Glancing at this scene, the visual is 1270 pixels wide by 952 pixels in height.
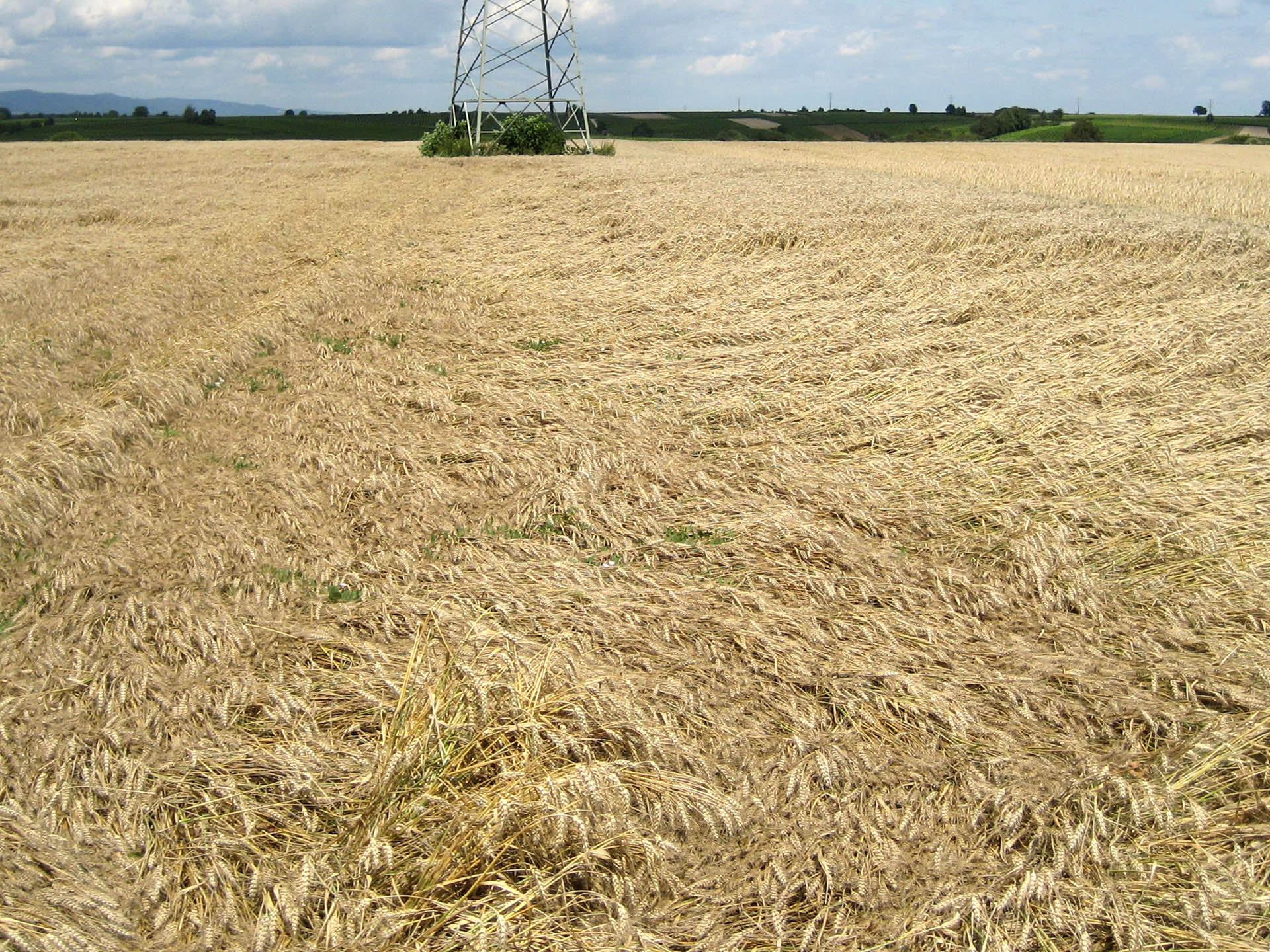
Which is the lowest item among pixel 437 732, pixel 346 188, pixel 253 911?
pixel 253 911

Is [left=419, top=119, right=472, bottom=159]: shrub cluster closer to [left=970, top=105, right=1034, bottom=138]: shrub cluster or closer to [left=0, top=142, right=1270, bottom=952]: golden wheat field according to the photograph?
[left=0, top=142, right=1270, bottom=952]: golden wheat field

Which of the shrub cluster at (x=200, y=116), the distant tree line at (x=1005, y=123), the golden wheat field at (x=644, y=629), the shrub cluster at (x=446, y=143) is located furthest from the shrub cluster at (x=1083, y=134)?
the shrub cluster at (x=200, y=116)

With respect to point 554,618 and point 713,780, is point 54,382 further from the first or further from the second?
point 713,780

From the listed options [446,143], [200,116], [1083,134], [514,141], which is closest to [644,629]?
[514,141]

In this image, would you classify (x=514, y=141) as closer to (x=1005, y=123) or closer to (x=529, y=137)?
(x=529, y=137)

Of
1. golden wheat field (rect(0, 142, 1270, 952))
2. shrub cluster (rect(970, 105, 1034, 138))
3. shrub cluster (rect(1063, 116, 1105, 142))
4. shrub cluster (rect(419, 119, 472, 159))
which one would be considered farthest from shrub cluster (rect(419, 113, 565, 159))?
shrub cluster (rect(970, 105, 1034, 138))

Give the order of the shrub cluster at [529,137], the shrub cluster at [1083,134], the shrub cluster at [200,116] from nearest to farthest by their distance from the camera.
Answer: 1. the shrub cluster at [529,137]
2. the shrub cluster at [1083,134]
3. the shrub cluster at [200,116]

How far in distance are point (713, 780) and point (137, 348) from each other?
6.73 m

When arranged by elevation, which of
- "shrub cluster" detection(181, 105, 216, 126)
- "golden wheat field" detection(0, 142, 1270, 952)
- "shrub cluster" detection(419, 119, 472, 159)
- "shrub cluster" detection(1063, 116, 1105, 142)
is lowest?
"golden wheat field" detection(0, 142, 1270, 952)

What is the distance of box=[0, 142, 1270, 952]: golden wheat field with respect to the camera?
250cm

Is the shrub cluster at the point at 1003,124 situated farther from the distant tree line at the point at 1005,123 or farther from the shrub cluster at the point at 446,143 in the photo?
the shrub cluster at the point at 446,143

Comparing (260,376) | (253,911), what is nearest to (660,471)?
(253,911)

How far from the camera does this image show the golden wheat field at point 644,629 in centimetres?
250

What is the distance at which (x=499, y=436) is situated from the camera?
544 centimetres
